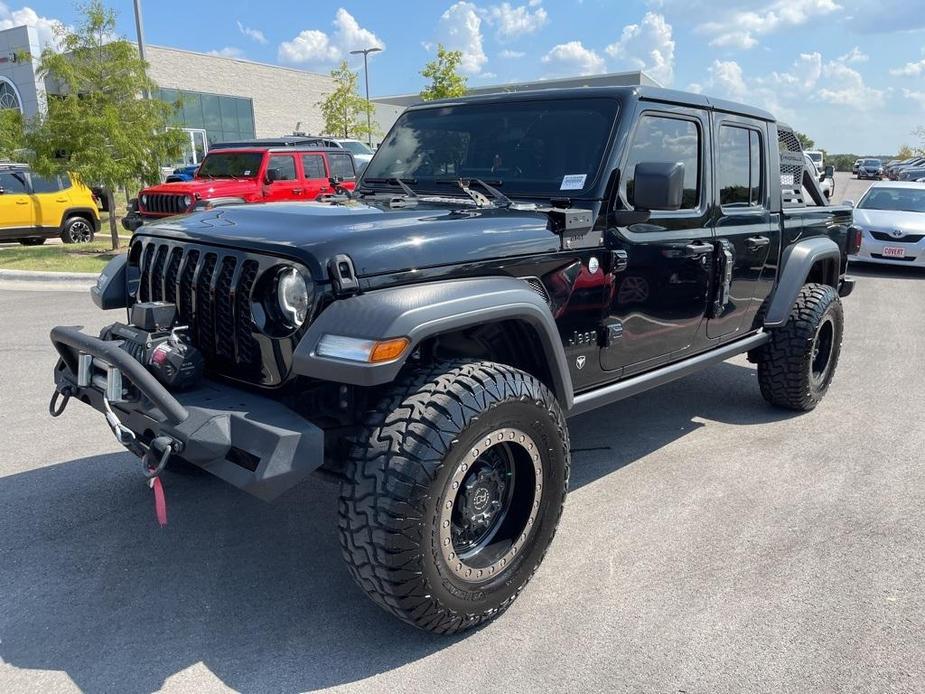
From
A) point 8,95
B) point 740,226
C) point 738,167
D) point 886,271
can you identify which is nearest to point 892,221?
point 886,271

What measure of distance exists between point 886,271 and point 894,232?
866 millimetres

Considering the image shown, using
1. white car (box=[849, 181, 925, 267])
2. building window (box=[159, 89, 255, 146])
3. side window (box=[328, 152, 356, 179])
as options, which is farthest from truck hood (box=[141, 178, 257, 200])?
building window (box=[159, 89, 255, 146])

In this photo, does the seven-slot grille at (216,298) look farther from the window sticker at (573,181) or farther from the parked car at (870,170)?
the parked car at (870,170)

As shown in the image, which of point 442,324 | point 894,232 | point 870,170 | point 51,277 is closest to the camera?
point 442,324

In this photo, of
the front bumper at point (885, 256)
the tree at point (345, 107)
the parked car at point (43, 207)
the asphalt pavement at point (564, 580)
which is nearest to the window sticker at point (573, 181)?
the asphalt pavement at point (564, 580)

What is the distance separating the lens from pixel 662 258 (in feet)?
12.1

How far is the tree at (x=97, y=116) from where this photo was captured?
12.5 m

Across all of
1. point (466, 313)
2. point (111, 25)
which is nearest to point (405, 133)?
point (466, 313)

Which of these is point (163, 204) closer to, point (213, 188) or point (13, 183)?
point (213, 188)

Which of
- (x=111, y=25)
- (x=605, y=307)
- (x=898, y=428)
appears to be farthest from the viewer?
(x=111, y=25)

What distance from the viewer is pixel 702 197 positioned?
4031 millimetres

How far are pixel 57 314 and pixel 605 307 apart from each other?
731 cm

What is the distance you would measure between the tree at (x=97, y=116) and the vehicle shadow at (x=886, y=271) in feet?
39.9

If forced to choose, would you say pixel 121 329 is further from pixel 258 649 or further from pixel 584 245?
pixel 584 245
